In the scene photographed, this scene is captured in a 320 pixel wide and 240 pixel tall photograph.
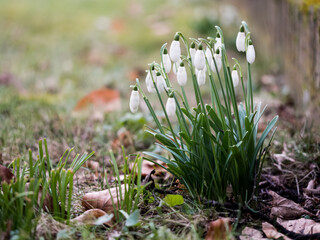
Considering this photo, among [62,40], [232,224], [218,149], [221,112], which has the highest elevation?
[62,40]

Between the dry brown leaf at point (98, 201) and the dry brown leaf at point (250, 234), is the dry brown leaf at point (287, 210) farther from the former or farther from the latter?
the dry brown leaf at point (98, 201)

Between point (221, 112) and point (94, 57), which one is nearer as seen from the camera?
point (221, 112)

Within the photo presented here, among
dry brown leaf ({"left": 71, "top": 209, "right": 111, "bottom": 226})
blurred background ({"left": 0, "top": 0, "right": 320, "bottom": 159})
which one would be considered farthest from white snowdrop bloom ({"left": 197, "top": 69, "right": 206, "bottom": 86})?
blurred background ({"left": 0, "top": 0, "right": 320, "bottom": 159})

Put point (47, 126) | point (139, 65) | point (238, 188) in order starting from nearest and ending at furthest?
point (238, 188)
point (47, 126)
point (139, 65)

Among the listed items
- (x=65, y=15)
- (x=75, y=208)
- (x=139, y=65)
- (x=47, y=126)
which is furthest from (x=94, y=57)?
(x=75, y=208)

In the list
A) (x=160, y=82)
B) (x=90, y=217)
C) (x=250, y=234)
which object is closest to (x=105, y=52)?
(x=160, y=82)

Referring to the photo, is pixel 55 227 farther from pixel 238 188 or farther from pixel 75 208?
pixel 238 188
